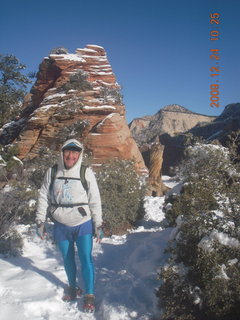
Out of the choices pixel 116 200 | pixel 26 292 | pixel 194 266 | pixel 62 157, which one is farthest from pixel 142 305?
pixel 116 200

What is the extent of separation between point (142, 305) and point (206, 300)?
0.91 m

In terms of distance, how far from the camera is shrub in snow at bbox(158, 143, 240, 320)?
7.82 ft

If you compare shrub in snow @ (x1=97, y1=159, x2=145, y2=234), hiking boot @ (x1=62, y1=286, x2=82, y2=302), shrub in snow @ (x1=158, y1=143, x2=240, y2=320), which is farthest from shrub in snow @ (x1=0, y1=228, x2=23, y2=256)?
shrub in snow @ (x1=158, y1=143, x2=240, y2=320)

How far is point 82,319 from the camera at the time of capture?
9.62ft

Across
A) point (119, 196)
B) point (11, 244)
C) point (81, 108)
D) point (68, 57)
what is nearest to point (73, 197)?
point (11, 244)

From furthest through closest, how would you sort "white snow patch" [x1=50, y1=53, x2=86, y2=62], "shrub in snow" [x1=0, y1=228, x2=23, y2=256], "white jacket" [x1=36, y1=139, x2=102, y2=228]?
"white snow patch" [x1=50, y1=53, x2=86, y2=62], "shrub in snow" [x1=0, y1=228, x2=23, y2=256], "white jacket" [x1=36, y1=139, x2=102, y2=228]

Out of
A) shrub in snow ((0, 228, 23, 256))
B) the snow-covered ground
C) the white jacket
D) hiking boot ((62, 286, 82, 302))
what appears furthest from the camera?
shrub in snow ((0, 228, 23, 256))

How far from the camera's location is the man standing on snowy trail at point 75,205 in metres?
3.14

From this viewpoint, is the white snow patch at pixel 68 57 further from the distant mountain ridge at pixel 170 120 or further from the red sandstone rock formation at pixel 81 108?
the distant mountain ridge at pixel 170 120

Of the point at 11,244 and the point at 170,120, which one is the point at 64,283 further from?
the point at 170,120

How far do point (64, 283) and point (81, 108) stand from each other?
1287 centimetres

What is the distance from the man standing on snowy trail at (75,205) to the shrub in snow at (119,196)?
345 centimetres

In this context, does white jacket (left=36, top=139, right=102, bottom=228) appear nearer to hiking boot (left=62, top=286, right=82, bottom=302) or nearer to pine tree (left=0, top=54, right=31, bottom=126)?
hiking boot (left=62, top=286, right=82, bottom=302)

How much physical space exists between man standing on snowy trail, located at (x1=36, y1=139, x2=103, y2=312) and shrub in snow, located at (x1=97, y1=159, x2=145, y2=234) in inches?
136
